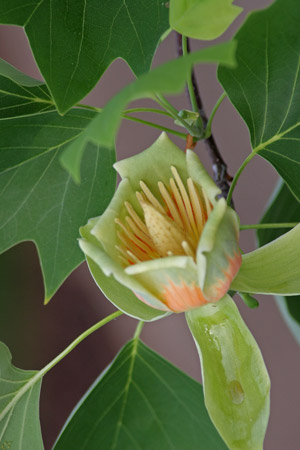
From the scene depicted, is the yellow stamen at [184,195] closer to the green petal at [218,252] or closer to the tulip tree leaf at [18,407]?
the green petal at [218,252]

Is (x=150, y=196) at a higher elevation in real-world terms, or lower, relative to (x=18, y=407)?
Result: higher

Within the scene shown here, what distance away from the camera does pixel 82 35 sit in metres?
0.36

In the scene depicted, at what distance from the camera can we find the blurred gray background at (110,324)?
99cm

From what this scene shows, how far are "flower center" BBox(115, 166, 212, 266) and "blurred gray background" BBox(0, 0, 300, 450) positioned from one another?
661 millimetres

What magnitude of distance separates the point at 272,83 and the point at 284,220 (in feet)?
0.61

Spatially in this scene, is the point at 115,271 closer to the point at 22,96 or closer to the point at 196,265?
the point at 196,265

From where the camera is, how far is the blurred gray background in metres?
0.99

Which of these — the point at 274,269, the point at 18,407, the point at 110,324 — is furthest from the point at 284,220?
the point at 110,324

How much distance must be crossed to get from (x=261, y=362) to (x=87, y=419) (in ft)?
0.49

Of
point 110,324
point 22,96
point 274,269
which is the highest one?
point 22,96

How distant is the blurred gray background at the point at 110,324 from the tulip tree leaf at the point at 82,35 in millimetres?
640

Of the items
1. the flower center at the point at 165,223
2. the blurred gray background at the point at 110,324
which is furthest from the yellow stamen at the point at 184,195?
the blurred gray background at the point at 110,324

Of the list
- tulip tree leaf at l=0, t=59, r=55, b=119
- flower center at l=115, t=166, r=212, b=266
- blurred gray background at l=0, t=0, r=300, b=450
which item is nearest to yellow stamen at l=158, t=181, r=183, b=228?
flower center at l=115, t=166, r=212, b=266

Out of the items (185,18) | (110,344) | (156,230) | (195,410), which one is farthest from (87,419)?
(110,344)
